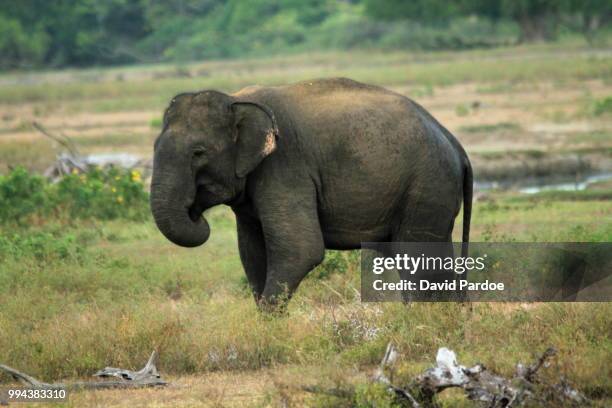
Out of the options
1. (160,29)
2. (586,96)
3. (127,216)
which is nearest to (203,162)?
(127,216)

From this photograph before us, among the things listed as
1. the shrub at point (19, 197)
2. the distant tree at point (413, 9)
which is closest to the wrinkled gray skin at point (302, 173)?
the shrub at point (19, 197)

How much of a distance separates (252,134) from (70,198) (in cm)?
715

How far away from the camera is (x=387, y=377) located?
23.4 ft

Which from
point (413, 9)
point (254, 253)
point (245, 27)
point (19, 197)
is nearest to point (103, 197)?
point (19, 197)

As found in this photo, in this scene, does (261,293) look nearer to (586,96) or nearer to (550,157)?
(550,157)

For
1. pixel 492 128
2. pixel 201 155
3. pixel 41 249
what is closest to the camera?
pixel 201 155

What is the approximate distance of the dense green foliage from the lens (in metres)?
56.6

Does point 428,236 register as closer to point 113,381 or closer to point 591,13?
point 113,381

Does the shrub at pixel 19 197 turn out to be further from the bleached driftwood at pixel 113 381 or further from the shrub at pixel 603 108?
the shrub at pixel 603 108

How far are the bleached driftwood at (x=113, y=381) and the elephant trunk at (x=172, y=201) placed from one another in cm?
99

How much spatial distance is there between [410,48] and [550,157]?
35159mm

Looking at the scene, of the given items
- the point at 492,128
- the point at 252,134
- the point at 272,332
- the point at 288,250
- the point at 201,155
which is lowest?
the point at 492,128

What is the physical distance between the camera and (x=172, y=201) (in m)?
8.75

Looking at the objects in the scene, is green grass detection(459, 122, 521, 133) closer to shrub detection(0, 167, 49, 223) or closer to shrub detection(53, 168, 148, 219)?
shrub detection(53, 168, 148, 219)
